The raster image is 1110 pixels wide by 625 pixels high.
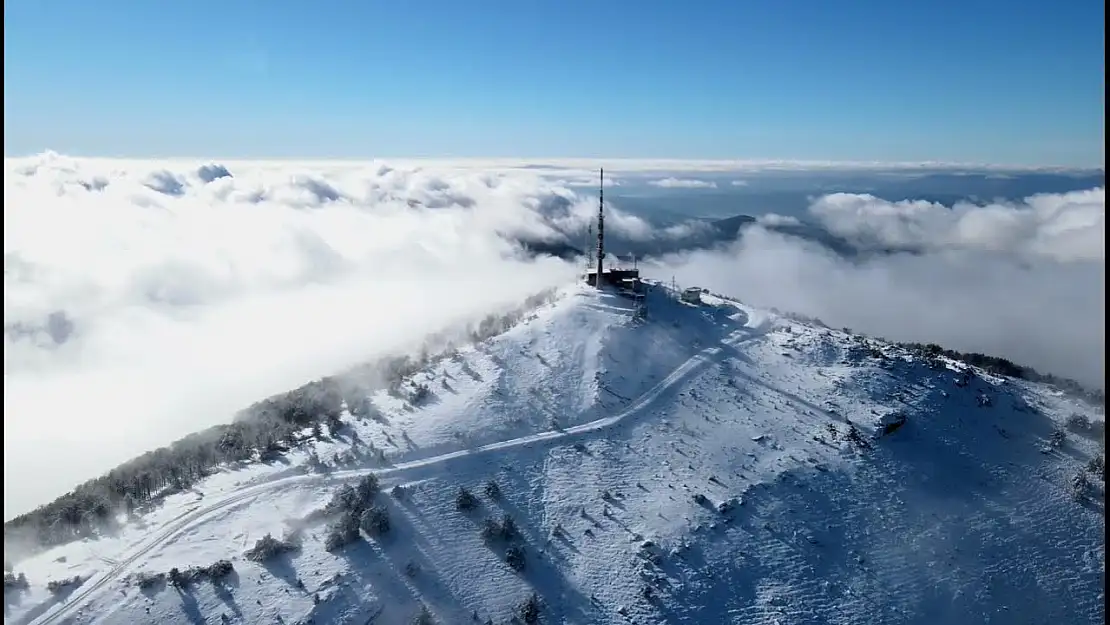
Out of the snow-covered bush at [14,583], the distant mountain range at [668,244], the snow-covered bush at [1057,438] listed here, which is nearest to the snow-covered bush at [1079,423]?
the snow-covered bush at [1057,438]

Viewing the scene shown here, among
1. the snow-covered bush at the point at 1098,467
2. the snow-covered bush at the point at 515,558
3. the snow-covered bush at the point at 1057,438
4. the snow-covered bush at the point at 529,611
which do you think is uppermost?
the snow-covered bush at the point at 1057,438

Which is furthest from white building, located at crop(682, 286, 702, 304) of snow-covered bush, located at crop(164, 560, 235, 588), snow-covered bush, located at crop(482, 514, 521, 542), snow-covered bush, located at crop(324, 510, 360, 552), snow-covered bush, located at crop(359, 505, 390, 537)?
snow-covered bush, located at crop(164, 560, 235, 588)

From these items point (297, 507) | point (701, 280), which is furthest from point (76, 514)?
point (701, 280)

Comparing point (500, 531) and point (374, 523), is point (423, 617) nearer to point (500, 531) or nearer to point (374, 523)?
point (500, 531)

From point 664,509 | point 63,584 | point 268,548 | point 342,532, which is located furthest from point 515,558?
point 63,584

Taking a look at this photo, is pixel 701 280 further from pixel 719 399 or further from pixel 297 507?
pixel 297 507

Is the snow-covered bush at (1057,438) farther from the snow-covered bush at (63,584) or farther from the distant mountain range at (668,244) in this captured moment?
the distant mountain range at (668,244)

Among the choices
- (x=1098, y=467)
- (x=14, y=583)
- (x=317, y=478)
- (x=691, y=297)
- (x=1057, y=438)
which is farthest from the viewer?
(x=691, y=297)
